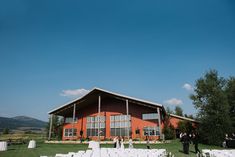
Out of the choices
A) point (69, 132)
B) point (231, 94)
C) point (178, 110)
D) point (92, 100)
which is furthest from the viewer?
point (178, 110)

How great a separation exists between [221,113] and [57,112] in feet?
80.0

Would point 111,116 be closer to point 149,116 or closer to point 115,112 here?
point 115,112

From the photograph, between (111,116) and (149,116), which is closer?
(149,116)

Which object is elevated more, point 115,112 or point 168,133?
point 115,112

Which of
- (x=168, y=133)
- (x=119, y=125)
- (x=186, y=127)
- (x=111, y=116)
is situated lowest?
(x=168, y=133)

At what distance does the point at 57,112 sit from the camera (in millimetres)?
32312

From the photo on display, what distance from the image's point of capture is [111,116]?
31.5 metres

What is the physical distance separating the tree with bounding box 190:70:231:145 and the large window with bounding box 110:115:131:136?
1057 cm

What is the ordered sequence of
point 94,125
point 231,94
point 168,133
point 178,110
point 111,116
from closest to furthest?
point 231,94 < point 168,133 < point 111,116 < point 94,125 < point 178,110

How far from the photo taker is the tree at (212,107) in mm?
22453

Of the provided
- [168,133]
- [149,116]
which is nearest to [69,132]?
[149,116]

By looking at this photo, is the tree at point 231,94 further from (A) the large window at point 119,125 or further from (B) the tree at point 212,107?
(A) the large window at point 119,125

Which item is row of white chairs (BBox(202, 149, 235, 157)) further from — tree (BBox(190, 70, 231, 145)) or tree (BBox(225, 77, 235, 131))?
tree (BBox(225, 77, 235, 131))

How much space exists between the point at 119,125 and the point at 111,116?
2.02m
